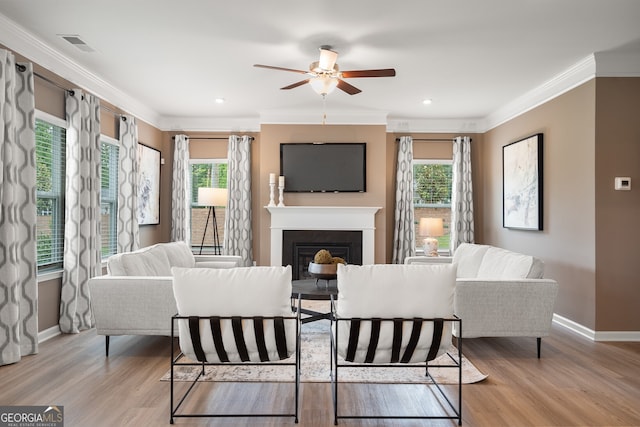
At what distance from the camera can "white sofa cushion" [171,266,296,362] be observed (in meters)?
2.39

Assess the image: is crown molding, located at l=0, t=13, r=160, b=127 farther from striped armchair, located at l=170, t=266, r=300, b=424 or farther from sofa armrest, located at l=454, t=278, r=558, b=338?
sofa armrest, located at l=454, t=278, r=558, b=338

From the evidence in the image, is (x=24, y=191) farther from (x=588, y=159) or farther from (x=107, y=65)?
(x=588, y=159)

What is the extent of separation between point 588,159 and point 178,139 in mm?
5655

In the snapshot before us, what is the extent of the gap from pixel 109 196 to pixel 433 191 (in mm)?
4866

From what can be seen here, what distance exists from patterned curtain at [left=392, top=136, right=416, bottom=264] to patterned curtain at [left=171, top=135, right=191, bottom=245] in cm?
342

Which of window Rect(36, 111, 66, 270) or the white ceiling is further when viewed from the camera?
window Rect(36, 111, 66, 270)

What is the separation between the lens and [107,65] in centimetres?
443

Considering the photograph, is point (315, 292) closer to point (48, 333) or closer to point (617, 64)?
point (48, 333)

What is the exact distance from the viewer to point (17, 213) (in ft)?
11.4

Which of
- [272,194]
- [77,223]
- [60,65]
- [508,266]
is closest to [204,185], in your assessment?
[272,194]

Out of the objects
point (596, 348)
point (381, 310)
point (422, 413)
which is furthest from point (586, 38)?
point (422, 413)

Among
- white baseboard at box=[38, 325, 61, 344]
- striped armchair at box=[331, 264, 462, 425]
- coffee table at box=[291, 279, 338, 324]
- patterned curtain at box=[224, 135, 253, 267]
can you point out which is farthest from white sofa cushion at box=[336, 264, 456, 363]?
patterned curtain at box=[224, 135, 253, 267]

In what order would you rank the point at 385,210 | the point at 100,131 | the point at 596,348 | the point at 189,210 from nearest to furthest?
the point at 596,348 < the point at 100,131 < the point at 385,210 < the point at 189,210

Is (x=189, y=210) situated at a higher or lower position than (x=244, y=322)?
higher
